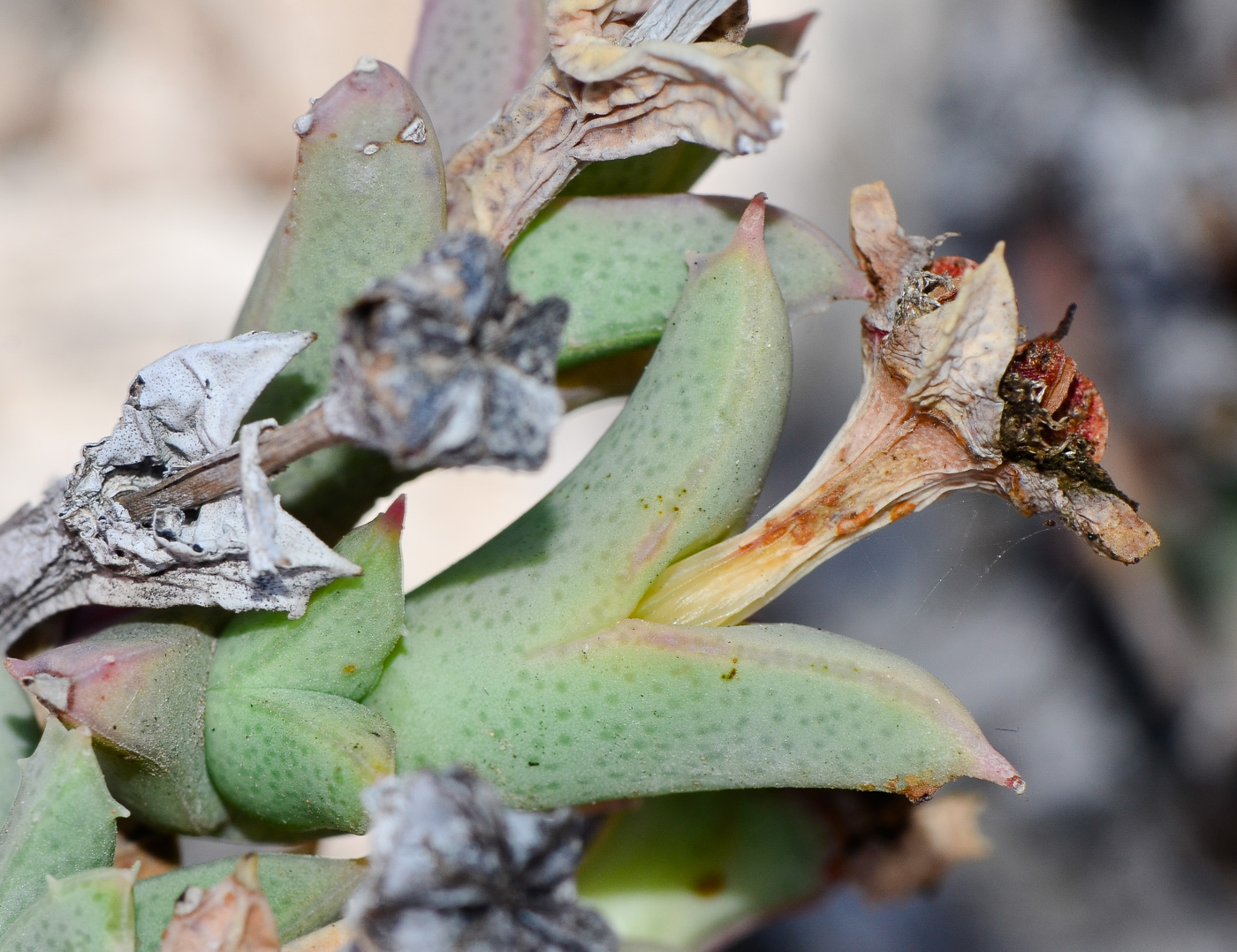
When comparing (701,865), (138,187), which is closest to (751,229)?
(701,865)

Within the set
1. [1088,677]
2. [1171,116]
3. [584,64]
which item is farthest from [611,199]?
[1171,116]

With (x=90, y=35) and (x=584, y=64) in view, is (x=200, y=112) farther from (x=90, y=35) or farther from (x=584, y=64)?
(x=584, y=64)

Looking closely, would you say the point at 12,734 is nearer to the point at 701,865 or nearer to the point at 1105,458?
the point at 701,865

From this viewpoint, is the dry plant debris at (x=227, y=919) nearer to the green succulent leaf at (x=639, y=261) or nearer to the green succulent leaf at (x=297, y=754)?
the green succulent leaf at (x=297, y=754)

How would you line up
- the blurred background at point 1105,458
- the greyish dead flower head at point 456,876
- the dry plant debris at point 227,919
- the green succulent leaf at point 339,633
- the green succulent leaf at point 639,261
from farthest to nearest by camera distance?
the blurred background at point 1105,458 < the green succulent leaf at point 639,261 < the green succulent leaf at point 339,633 < the dry plant debris at point 227,919 < the greyish dead flower head at point 456,876

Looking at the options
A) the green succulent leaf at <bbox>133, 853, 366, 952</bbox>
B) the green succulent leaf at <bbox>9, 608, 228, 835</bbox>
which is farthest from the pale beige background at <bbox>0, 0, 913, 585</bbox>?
the green succulent leaf at <bbox>133, 853, 366, 952</bbox>

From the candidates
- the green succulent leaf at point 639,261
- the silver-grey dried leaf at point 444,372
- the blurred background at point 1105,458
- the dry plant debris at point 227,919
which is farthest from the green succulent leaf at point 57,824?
the blurred background at point 1105,458
